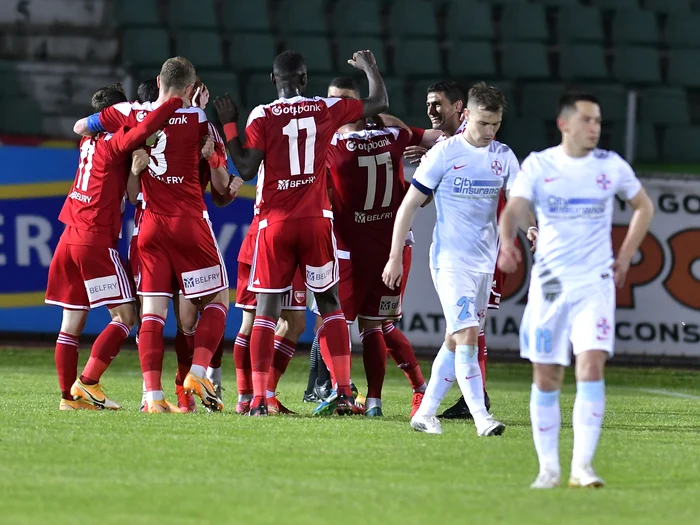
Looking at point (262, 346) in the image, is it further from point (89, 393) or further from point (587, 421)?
point (587, 421)

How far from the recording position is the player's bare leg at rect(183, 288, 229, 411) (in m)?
7.87

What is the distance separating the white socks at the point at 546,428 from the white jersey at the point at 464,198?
1.71 meters

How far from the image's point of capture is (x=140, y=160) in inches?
313

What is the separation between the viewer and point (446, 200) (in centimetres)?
706

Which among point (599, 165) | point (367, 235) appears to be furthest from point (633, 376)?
point (599, 165)

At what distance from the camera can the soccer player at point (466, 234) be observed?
22.8 feet

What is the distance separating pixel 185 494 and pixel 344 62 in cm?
1241

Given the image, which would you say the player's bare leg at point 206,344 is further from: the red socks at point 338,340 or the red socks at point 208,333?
the red socks at point 338,340

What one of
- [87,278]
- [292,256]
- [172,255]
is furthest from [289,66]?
[87,278]

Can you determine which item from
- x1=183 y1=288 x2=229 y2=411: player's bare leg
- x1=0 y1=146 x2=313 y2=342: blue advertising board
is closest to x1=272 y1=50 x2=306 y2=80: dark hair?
x1=183 y1=288 x2=229 y2=411: player's bare leg

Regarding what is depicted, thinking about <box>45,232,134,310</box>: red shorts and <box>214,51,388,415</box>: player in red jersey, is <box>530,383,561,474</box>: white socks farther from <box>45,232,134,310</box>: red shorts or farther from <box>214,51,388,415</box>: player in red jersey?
<box>45,232,134,310</box>: red shorts

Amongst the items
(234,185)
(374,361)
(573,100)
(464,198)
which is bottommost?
(374,361)

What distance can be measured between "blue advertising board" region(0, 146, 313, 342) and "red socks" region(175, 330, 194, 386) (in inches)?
162

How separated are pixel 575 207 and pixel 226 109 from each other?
3022mm
